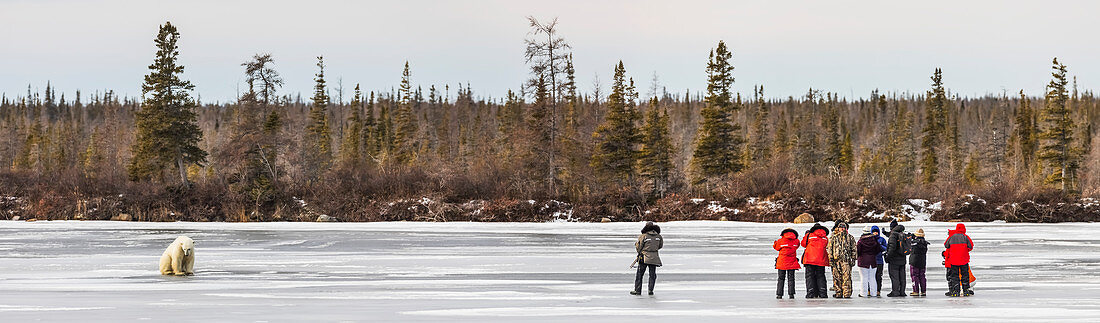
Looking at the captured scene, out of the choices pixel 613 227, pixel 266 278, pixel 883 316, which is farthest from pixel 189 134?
pixel 883 316

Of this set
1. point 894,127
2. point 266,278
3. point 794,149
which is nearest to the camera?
point 266,278

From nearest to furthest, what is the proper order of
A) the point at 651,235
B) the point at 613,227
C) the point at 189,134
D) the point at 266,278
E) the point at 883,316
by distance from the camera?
the point at 883,316
the point at 651,235
the point at 266,278
the point at 613,227
the point at 189,134

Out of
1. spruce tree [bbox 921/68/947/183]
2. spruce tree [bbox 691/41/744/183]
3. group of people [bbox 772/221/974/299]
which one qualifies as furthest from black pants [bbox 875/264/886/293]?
spruce tree [bbox 921/68/947/183]

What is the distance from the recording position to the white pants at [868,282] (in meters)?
13.5

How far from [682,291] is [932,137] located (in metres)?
79.6

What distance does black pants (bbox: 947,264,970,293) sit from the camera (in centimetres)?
1359

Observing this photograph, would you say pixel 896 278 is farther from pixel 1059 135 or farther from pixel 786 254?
pixel 1059 135

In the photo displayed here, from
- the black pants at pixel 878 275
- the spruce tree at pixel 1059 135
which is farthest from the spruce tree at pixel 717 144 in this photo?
the black pants at pixel 878 275

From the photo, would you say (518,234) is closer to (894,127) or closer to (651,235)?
(651,235)

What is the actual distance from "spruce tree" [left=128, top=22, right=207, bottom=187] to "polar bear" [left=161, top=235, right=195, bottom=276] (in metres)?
33.7

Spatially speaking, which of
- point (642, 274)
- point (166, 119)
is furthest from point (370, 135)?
point (642, 274)

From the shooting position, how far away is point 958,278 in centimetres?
1360

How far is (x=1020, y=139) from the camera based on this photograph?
315 ft

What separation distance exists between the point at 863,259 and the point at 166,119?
1670 inches
